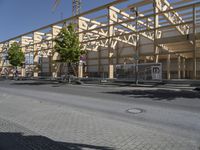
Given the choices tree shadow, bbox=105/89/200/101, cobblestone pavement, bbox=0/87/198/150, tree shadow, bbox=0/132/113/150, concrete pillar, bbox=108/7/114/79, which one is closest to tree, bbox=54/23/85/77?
concrete pillar, bbox=108/7/114/79

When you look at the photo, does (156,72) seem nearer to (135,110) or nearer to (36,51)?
(135,110)

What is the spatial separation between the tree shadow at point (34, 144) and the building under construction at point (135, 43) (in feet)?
60.5

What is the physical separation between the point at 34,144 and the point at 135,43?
31.9m

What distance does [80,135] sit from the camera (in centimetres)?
558

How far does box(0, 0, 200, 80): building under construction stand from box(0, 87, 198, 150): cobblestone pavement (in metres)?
16.6

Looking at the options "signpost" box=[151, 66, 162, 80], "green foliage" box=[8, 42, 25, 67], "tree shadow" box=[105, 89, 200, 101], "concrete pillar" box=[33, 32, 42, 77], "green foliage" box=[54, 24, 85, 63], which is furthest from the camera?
"concrete pillar" box=[33, 32, 42, 77]

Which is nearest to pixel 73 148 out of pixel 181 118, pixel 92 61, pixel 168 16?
pixel 181 118

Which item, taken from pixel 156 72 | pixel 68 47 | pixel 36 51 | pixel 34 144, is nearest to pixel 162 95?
pixel 156 72

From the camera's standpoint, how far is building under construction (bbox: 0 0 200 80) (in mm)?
25172

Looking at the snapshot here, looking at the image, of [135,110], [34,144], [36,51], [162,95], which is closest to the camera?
[34,144]

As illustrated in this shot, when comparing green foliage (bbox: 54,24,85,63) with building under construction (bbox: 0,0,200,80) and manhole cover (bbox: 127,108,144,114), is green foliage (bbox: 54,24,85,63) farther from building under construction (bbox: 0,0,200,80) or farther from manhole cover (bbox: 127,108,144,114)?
manhole cover (bbox: 127,108,144,114)

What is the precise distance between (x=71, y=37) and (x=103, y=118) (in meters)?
22.5

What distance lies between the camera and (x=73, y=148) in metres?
4.68

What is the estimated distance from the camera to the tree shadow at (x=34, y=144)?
468cm
